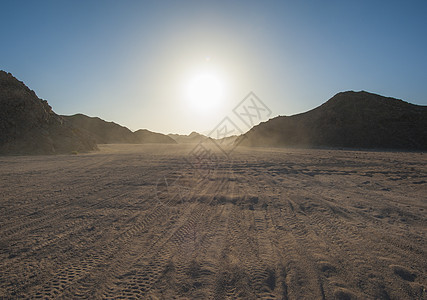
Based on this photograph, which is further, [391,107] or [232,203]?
[391,107]

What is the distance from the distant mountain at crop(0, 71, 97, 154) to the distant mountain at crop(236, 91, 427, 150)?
113 ft

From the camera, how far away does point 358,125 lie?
31500 mm

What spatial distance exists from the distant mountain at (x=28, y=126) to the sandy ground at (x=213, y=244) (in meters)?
14.8

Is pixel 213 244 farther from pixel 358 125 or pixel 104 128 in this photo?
pixel 104 128

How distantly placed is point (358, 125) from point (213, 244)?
1444 inches

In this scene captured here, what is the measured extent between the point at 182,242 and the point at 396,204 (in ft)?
15.9

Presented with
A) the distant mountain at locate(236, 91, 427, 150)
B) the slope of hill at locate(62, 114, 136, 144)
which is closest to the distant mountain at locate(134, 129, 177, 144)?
the slope of hill at locate(62, 114, 136, 144)

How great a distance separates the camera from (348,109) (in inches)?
1398

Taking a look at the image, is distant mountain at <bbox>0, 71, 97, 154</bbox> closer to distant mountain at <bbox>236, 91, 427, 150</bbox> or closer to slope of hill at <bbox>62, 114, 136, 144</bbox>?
distant mountain at <bbox>236, 91, 427, 150</bbox>

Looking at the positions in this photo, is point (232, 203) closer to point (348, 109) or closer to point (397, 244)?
point (397, 244)

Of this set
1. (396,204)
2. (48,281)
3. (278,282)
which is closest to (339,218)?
(396,204)

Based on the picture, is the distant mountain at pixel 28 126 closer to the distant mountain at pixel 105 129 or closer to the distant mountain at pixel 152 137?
the distant mountain at pixel 105 129

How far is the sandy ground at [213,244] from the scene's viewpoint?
6.77ft

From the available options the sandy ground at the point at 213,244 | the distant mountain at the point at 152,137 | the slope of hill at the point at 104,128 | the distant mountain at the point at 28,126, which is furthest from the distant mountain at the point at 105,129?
the sandy ground at the point at 213,244
